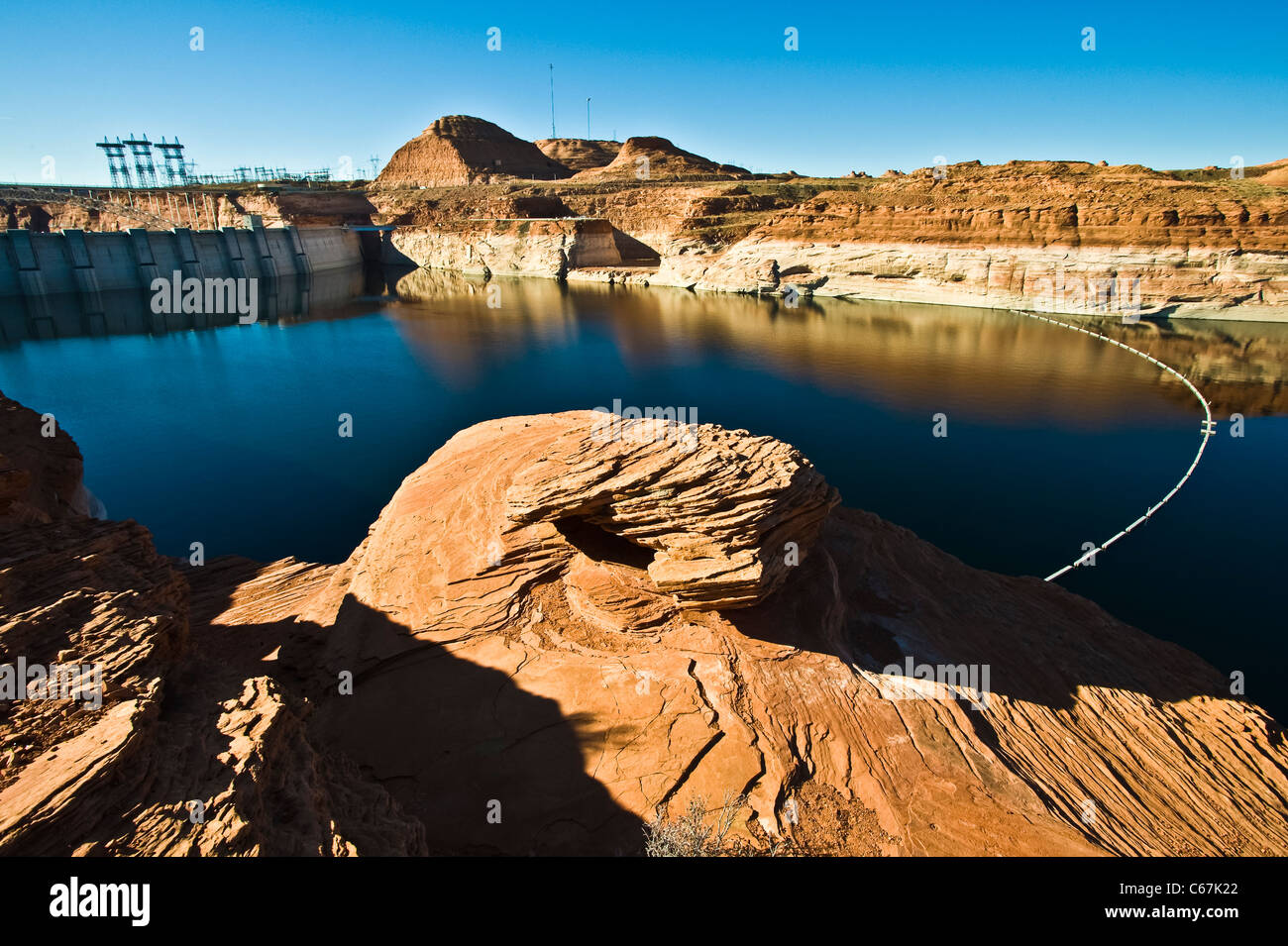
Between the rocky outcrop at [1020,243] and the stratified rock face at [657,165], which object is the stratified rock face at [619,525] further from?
the stratified rock face at [657,165]

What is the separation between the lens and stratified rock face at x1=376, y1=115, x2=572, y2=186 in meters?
122

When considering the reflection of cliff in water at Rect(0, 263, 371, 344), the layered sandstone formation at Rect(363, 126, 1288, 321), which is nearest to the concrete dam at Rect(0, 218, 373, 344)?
the reflection of cliff in water at Rect(0, 263, 371, 344)

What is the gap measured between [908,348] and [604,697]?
43.6 m

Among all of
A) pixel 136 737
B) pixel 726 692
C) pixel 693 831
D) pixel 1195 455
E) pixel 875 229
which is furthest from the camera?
pixel 875 229

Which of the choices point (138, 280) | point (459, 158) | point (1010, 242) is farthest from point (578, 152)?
point (1010, 242)

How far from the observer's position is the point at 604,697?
35.3 feet

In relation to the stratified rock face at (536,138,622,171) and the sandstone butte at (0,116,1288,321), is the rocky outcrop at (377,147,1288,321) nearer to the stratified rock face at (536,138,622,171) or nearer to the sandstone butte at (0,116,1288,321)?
the sandstone butte at (0,116,1288,321)

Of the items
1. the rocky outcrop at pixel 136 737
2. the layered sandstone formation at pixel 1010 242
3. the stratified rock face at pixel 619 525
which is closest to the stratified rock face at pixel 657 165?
the layered sandstone formation at pixel 1010 242

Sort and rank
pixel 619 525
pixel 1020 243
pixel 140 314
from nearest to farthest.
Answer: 1. pixel 619 525
2. pixel 1020 243
3. pixel 140 314

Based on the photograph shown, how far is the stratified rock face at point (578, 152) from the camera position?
154m

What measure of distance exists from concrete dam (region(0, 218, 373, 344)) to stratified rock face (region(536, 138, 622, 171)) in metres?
84.5

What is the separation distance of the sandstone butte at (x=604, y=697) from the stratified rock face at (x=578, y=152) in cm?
15436

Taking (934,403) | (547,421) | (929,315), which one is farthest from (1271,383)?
(547,421)

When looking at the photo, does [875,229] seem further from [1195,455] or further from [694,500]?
[694,500]
